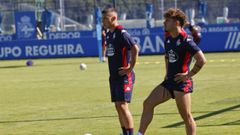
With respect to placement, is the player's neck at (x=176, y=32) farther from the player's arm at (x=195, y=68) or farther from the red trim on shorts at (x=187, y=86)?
the red trim on shorts at (x=187, y=86)

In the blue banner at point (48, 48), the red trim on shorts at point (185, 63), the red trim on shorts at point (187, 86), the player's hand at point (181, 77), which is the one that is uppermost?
the red trim on shorts at point (185, 63)

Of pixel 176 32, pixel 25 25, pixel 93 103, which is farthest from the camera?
pixel 25 25

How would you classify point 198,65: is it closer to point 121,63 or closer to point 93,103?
point 121,63

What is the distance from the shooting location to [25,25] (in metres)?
43.6

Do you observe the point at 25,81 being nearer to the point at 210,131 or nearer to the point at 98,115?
the point at 98,115

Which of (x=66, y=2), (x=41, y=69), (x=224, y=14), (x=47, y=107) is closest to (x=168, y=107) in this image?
(x=47, y=107)

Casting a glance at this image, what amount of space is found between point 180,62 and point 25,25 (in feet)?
112

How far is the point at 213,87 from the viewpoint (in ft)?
67.1

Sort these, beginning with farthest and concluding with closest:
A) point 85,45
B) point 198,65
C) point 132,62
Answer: point 85,45
point 132,62
point 198,65

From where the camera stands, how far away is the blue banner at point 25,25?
43156mm

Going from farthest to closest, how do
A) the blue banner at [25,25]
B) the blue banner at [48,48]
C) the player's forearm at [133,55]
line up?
the blue banner at [25,25] → the blue banner at [48,48] → the player's forearm at [133,55]

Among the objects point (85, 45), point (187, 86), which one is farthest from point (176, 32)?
point (85, 45)

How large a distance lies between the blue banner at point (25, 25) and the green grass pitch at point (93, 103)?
13323 millimetres

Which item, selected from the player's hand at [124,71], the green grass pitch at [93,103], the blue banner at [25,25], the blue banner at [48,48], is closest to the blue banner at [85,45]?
the blue banner at [48,48]
